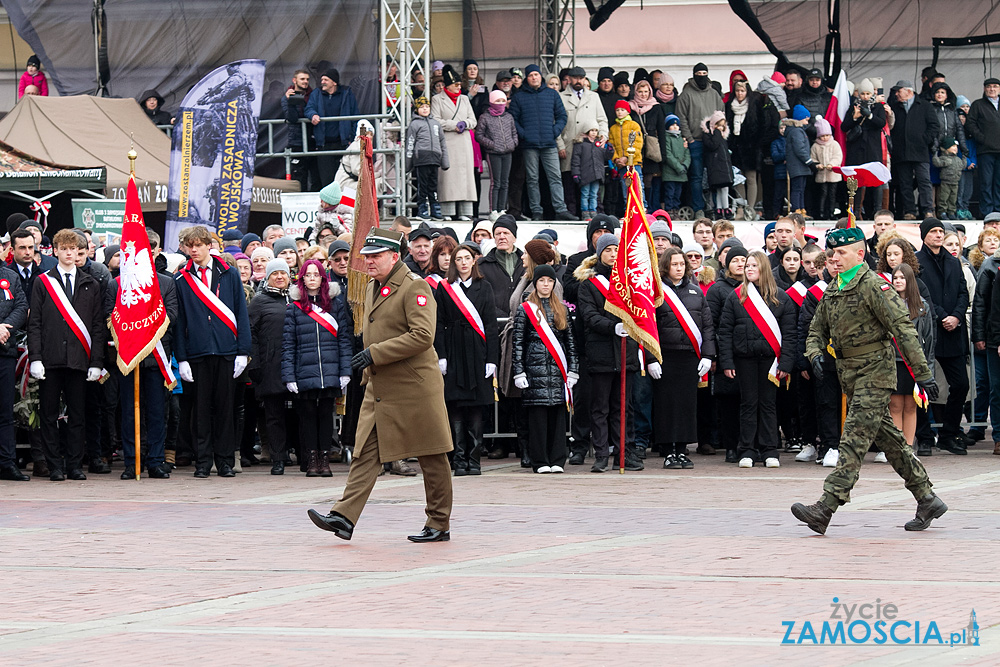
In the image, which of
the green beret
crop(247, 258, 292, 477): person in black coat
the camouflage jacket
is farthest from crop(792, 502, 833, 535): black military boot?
crop(247, 258, 292, 477): person in black coat

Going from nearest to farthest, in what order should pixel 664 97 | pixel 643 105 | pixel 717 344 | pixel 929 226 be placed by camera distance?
pixel 717 344, pixel 929 226, pixel 643 105, pixel 664 97

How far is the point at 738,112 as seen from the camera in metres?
22.1

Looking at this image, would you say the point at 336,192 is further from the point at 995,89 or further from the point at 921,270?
the point at 995,89

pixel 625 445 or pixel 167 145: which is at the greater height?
pixel 167 145

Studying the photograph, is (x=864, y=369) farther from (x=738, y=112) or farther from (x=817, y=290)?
(x=738, y=112)

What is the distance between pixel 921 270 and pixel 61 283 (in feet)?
26.5

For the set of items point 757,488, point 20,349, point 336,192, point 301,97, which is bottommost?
point 757,488

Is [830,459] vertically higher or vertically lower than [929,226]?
lower

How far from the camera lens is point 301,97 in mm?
21469

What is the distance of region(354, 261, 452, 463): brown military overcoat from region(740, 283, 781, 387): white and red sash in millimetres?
5130

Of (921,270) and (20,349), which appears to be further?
(921,270)

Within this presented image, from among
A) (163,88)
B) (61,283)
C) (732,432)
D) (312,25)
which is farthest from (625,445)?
(163,88)

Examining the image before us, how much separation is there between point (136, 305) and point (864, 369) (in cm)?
649

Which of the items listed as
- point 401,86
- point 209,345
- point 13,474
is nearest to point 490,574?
point 209,345
